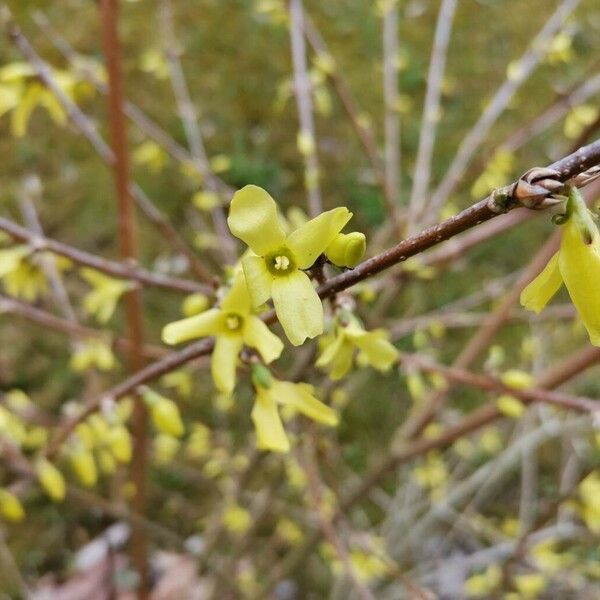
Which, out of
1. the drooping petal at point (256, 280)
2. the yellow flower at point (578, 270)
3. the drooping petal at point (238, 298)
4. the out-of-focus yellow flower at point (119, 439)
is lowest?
the yellow flower at point (578, 270)

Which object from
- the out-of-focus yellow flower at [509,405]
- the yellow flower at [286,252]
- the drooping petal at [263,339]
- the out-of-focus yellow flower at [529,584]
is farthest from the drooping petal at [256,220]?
the out-of-focus yellow flower at [529,584]

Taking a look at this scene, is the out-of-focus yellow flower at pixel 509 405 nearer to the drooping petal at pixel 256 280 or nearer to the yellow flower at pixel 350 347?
the yellow flower at pixel 350 347

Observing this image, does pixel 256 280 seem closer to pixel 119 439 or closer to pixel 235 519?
pixel 119 439

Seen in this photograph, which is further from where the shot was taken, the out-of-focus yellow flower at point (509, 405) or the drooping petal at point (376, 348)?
the out-of-focus yellow flower at point (509, 405)

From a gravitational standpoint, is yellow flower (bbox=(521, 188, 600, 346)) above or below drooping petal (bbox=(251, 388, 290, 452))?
below

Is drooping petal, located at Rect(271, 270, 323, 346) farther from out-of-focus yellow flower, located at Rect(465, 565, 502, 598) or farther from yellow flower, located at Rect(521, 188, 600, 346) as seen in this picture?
out-of-focus yellow flower, located at Rect(465, 565, 502, 598)

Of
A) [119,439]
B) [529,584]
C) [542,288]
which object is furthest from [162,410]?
[529,584]

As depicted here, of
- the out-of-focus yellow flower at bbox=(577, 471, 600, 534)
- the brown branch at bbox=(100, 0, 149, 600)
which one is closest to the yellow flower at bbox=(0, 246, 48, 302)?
the brown branch at bbox=(100, 0, 149, 600)
